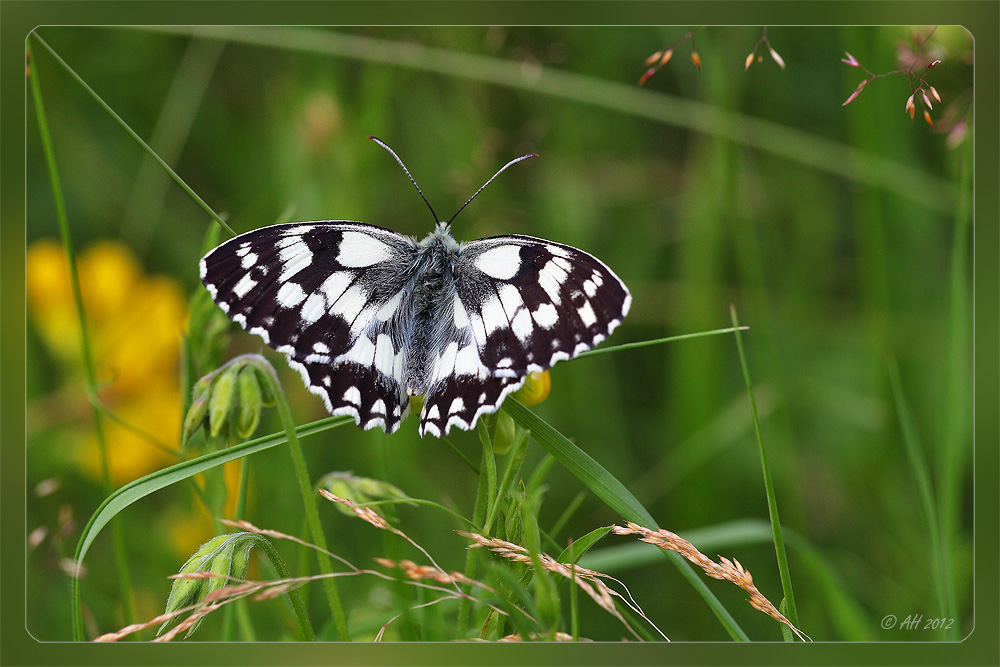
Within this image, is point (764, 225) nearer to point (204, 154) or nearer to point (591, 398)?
point (591, 398)

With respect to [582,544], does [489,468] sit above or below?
above

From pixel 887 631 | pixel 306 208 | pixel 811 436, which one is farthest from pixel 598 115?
pixel 887 631

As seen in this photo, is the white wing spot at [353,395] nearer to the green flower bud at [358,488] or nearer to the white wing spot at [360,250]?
the green flower bud at [358,488]

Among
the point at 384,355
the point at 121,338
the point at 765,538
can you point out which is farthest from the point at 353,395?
the point at 121,338

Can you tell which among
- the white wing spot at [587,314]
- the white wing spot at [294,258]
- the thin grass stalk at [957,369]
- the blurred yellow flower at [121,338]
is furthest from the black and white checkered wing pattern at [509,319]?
the blurred yellow flower at [121,338]

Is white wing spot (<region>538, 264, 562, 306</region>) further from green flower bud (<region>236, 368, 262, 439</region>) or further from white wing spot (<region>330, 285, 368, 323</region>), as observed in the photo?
green flower bud (<region>236, 368, 262, 439</region>)

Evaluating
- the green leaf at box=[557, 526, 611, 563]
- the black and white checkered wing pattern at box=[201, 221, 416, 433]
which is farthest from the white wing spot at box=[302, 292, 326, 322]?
the green leaf at box=[557, 526, 611, 563]

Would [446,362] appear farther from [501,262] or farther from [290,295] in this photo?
[290,295]
